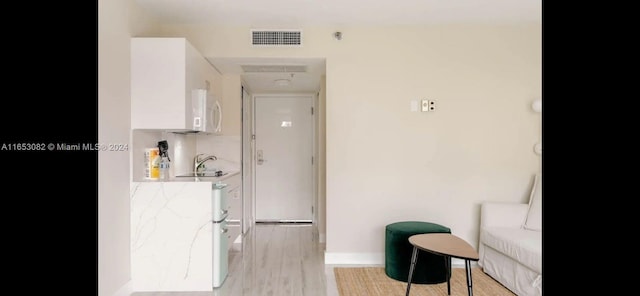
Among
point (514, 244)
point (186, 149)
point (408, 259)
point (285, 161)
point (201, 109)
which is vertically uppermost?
point (201, 109)

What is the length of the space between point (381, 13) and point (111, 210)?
2459 mm

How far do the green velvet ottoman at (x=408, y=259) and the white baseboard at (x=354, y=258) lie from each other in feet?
0.95

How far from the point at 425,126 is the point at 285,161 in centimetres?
232

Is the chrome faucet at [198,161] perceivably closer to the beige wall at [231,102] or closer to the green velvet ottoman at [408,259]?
the beige wall at [231,102]

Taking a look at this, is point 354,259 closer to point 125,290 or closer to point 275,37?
point 125,290

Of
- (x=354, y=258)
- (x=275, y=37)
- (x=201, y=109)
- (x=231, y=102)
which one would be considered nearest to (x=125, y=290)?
(x=201, y=109)

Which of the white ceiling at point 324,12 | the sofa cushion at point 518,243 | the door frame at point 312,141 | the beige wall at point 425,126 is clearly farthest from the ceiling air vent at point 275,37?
the sofa cushion at point 518,243

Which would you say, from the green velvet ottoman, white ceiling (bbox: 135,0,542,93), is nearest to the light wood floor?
the green velvet ottoman

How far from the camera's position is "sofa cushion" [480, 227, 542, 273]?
7.53 ft

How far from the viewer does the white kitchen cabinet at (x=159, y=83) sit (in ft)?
8.32

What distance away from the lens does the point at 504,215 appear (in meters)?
2.89
